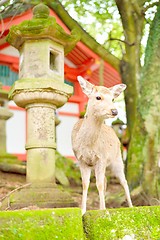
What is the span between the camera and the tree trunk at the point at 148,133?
19.4ft

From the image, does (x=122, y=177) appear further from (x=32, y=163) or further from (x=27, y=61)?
(x=27, y=61)

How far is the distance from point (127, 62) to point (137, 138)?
282 centimetres

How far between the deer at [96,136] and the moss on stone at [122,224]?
96 centimetres

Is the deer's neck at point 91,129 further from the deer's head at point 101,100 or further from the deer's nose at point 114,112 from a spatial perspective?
the deer's nose at point 114,112

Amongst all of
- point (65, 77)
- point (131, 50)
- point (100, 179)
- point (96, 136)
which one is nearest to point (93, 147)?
point (96, 136)

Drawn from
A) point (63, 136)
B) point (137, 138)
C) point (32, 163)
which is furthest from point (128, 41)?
point (63, 136)

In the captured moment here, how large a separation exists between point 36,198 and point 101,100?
2039 mm

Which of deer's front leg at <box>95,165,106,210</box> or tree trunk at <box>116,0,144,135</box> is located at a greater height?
tree trunk at <box>116,0,144,135</box>

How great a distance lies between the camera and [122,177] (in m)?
4.50

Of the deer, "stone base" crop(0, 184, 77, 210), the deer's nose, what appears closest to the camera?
the deer's nose

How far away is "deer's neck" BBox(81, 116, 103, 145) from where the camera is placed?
3.80 meters

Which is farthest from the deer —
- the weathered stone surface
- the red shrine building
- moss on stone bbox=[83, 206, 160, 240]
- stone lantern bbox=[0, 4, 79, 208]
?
the red shrine building

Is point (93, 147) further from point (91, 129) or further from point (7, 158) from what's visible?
point (7, 158)

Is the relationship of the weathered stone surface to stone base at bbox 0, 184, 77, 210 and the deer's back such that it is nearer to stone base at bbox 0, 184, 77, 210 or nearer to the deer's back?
the deer's back
